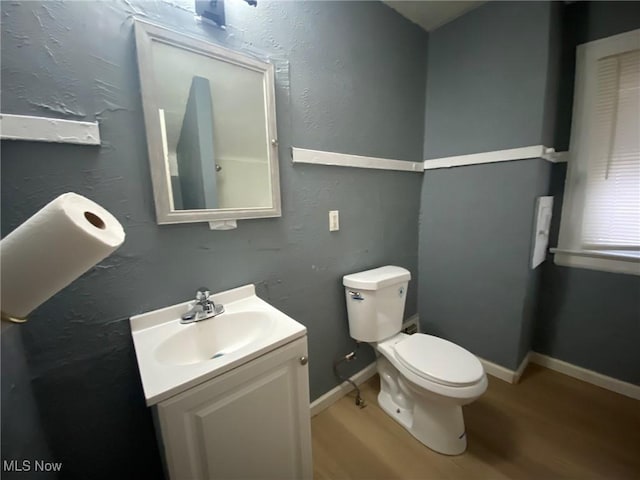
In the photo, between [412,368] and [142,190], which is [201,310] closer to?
[142,190]

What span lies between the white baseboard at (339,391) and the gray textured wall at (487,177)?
25.5 inches

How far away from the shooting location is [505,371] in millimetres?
1706

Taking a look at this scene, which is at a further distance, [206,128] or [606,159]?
[606,159]

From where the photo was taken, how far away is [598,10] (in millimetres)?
1458

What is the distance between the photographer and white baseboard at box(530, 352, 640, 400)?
154cm

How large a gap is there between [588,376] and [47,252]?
8.73ft

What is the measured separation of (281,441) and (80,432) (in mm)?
660

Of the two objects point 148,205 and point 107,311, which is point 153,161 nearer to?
point 148,205

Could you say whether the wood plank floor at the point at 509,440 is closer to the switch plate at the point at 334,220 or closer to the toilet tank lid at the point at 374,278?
the toilet tank lid at the point at 374,278

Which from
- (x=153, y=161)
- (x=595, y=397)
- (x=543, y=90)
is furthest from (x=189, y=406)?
(x=595, y=397)

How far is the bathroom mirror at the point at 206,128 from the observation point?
89cm

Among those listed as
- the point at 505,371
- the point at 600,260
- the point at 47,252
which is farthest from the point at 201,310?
the point at 600,260

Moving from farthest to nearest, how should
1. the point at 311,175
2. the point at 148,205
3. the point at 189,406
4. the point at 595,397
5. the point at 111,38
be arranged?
the point at 595,397
the point at 311,175
the point at 148,205
the point at 111,38
the point at 189,406

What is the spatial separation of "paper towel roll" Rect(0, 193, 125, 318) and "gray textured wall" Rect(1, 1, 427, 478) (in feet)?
1.39
